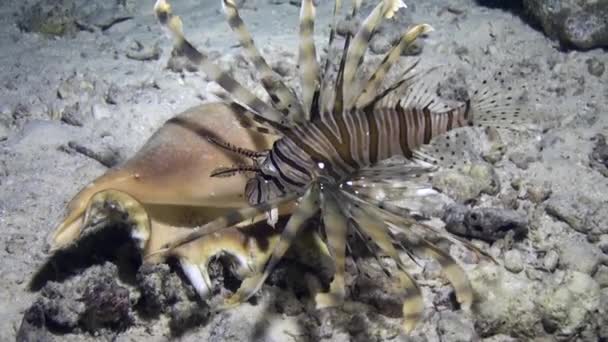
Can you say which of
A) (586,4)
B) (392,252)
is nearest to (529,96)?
(586,4)

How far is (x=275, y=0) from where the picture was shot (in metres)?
6.56

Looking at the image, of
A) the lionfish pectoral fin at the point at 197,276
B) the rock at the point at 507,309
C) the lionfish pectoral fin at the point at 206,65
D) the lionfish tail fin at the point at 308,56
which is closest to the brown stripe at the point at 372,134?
the lionfish tail fin at the point at 308,56

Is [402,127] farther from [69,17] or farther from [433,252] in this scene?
[69,17]

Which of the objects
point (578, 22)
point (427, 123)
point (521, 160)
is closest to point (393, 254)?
point (427, 123)

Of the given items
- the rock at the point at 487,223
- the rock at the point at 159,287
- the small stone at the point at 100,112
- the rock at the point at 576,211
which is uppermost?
the rock at the point at 576,211

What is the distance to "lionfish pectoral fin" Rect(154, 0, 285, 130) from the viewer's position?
2.42 metres

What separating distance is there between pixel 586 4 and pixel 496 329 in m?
3.71

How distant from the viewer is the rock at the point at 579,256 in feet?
9.56

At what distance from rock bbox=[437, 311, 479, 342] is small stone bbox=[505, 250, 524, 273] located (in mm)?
483

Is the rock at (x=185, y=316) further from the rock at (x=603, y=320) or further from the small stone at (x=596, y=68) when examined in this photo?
the small stone at (x=596, y=68)

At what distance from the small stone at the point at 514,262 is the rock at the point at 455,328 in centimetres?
48

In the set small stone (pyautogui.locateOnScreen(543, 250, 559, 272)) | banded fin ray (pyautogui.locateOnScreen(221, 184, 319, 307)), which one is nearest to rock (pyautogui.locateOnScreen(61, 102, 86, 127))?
banded fin ray (pyautogui.locateOnScreen(221, 184, 319, 307))

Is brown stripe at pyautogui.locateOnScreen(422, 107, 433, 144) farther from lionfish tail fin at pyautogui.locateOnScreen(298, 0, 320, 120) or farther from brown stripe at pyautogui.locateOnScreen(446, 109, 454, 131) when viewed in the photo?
lionfish tail fin at pyautogui.locateOnScreen(298, 0, 320, 120)

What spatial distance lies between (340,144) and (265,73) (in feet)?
1.79
